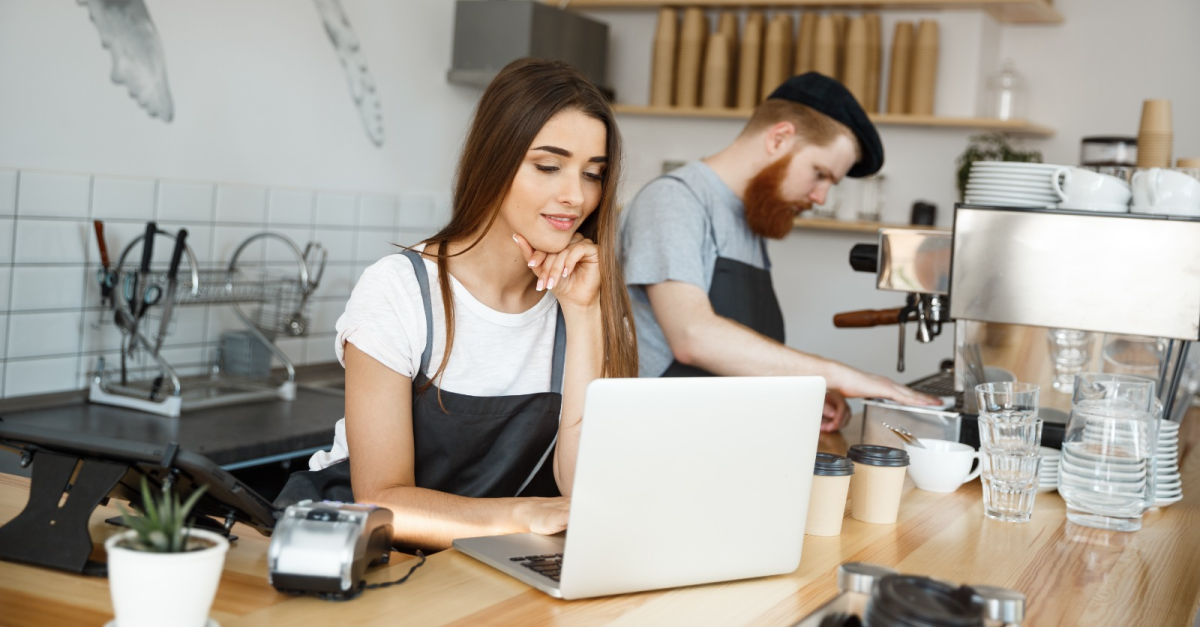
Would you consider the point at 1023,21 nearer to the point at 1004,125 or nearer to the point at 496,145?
the point at 1004,125

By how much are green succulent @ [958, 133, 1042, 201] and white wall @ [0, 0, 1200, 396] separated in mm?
90

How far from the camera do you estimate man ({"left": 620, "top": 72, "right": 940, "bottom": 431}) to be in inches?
84.1

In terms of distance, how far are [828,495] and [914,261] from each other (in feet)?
2.01

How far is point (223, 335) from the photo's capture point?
2.89 metres

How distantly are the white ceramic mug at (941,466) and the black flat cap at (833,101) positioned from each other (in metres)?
0.86

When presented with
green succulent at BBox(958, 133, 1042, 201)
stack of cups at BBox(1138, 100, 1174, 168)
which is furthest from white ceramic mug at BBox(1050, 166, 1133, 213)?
green succulent at BBox(958, 133, 1042, 201)

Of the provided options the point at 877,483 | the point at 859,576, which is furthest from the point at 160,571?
the point at 877,483

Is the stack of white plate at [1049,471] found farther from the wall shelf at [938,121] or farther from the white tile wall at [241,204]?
the white tile wall at [241,204]

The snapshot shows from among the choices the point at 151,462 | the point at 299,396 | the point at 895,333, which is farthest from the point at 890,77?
the point at 151,462

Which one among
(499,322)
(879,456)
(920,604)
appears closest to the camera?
(920,604)

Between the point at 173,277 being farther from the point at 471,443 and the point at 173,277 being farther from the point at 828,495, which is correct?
the point at 828,495

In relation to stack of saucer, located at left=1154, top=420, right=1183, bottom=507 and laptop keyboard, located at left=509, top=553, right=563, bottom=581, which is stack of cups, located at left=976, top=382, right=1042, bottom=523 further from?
laptop keyboard, located at left=509, top=553, right=563, bottom=581

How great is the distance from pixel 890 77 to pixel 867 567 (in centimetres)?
293

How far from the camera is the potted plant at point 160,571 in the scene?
84 centimetres
